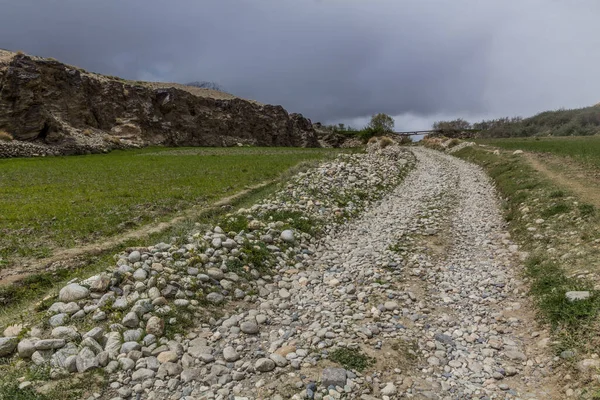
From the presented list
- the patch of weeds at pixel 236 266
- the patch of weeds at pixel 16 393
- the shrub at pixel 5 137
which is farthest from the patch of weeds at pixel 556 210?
the shrub at pixel 5 137

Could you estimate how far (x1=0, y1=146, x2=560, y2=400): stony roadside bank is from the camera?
575 cm

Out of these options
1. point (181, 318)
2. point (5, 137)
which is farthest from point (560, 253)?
point (5, 137)

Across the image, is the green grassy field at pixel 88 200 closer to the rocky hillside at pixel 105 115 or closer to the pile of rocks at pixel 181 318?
the pile of rocks at pixel 181 318

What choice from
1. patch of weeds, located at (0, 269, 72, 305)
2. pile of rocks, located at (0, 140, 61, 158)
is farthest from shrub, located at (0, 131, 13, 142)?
patch of weeds, located at (0, 269, 72, 305)

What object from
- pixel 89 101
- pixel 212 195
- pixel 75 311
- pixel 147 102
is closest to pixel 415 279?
pixel 75 311

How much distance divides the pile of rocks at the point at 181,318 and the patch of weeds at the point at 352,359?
11.8 inches

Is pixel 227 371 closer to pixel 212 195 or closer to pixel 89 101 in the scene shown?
pixel 212 195

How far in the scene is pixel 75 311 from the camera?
7.30 metres

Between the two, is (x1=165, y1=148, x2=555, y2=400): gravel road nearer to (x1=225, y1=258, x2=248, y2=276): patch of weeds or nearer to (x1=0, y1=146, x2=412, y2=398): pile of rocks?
(x1=0, y1=146, x2=412, y2=398): pile of rocks

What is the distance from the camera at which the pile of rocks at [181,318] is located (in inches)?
239

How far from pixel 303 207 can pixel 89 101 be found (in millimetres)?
78400

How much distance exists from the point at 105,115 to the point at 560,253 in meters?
87.3

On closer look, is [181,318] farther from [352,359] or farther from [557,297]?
[557,297]

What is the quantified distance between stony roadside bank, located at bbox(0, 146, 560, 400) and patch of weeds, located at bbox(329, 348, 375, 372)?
0.02m
